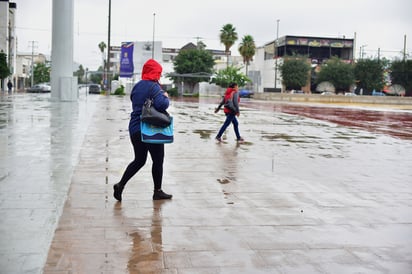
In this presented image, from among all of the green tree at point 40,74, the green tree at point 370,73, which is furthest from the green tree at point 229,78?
the green tree at point 40,74

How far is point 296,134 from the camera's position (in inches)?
659

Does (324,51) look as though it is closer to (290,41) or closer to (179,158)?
(290,41)

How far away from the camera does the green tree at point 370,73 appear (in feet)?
232

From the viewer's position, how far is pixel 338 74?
70062 mm

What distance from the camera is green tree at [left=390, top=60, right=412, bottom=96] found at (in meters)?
70.5

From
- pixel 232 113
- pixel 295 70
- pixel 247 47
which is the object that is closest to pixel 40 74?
pixel 247 47

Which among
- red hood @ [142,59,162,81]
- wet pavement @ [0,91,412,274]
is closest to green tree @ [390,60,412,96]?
wet pavement @ [0,91,412,274]

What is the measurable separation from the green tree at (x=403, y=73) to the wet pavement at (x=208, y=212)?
6282 centimetres

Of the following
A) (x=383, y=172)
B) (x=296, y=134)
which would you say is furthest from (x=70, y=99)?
(x=383, y=172)

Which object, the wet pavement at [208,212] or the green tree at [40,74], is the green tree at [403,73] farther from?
the green tree at [40,74]

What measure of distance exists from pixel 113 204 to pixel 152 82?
153 centimetres

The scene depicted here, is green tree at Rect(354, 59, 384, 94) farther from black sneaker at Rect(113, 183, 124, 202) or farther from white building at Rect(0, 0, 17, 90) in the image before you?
black sneaker at Rect(113, 183, 124, 202)

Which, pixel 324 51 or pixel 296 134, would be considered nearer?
pixel 296 134

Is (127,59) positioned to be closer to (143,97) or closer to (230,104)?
(230,104)
